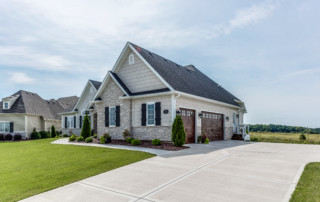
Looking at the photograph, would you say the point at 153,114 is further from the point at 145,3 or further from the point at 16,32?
the point at 16,32

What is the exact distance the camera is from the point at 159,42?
46.2ft

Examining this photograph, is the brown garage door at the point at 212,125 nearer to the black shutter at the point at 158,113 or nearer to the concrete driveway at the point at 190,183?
the black shutter at the point at 158,113

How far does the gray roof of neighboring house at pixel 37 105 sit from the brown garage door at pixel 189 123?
23.1 metres

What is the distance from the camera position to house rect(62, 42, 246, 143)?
14070mm

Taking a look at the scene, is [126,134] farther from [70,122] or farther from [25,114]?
[25,114]

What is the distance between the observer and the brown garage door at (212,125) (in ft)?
54.9

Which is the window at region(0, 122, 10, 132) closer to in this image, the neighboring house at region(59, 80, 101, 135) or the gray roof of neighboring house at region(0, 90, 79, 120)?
the gray roof of neighboring house at region(0, 90, 79, 120)

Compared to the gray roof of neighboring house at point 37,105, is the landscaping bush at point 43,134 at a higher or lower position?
lower

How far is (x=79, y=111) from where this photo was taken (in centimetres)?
2544

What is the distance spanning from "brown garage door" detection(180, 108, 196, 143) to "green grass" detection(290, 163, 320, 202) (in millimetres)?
8002

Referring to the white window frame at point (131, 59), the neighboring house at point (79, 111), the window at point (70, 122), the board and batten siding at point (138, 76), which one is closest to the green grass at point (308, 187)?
the board and batten siding at point (138, 76)

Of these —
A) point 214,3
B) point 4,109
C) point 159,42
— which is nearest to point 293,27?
point 214,3

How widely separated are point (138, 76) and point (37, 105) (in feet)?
73.6

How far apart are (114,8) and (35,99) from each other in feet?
90.6
